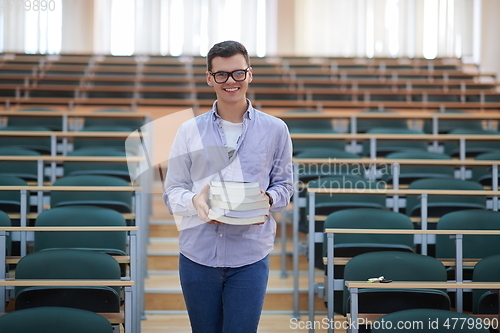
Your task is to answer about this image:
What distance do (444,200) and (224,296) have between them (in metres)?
2.26

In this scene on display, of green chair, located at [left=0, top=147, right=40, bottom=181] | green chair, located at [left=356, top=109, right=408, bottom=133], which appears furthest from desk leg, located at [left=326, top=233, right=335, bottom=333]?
green chair, located at [left=356, top=109, right=408, bottom=133]

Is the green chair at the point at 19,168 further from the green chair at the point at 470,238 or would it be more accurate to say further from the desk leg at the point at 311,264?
the green chair at the point at 470,238

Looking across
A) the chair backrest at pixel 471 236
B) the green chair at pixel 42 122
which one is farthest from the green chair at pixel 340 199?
the green chair at pixel 42 122

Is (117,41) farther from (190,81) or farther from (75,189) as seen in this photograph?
(75,189)

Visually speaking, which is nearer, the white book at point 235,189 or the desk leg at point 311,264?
the white book at point 235,189

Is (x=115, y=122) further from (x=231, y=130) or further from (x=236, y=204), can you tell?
(x=236, y=204)

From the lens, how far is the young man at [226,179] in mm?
1444

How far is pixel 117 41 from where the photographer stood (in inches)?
375

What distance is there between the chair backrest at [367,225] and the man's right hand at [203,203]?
4.72 ft

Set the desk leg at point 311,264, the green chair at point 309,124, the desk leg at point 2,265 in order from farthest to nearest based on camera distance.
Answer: the green chair at point 309,124, the desk leg at point 311,264, the desk leg at point 2,265

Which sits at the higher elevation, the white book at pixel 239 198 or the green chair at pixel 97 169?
the green chair at pixel 97 169

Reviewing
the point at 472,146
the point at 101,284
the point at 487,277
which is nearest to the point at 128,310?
the point at 101,284

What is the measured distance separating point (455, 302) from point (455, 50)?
6.94 m

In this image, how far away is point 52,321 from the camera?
1.73 m
